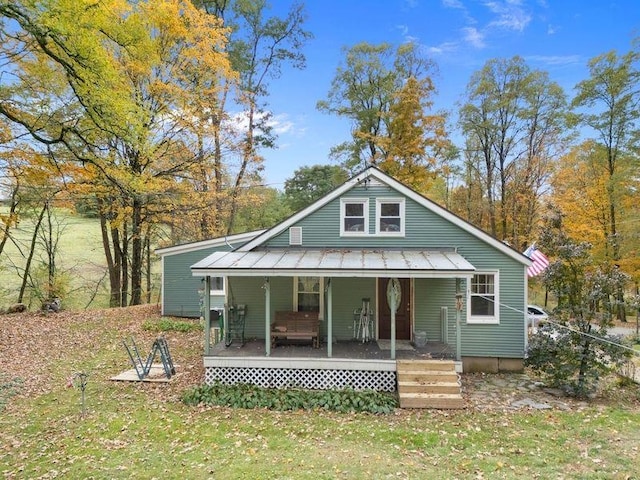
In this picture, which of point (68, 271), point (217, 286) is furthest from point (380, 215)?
point (68, 271)

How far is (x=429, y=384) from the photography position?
29.4ft

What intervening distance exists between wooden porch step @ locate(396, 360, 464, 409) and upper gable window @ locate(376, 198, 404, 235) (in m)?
3.97

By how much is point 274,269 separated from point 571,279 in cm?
760

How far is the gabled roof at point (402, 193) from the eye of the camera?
36.7 ft

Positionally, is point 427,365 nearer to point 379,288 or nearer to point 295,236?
point 379,288

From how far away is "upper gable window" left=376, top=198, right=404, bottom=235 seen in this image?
11.5 m

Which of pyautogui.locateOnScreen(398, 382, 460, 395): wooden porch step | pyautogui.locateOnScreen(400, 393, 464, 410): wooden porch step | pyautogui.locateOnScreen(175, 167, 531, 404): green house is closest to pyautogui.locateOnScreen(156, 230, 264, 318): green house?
pyautogui.locateOnScreen(175, 167, 531, 404): green house

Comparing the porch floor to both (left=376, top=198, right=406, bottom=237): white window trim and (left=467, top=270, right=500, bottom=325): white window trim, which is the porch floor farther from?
(left=376, top=198, right=406, bottom=237): white window trim

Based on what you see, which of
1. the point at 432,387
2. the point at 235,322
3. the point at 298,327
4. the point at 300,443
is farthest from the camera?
the point at 235,322

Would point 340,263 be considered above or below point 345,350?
above

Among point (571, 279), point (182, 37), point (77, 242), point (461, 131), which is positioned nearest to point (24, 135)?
point (182, 37)

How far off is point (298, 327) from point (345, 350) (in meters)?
1.44

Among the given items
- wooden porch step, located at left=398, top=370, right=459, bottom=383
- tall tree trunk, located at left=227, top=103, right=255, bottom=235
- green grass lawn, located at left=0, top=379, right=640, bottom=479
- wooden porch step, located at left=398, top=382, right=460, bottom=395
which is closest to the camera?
green grass lawn, located at left=0, top=379, right=640, bottom=479

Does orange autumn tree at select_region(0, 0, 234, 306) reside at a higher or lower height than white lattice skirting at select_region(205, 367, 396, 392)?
higher
